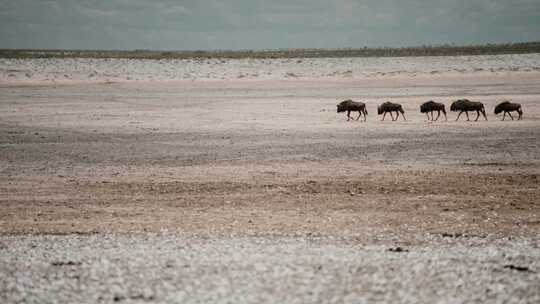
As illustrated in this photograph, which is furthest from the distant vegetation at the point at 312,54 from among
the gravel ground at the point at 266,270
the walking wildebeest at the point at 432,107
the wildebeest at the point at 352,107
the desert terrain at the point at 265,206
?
the gravel ground at the point at 266,270

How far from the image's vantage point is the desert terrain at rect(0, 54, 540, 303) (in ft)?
27.8

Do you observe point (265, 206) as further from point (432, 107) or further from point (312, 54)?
point (312, 54)

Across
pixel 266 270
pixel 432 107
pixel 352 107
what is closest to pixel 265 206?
pixel 266 270

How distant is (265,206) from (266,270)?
4695mm

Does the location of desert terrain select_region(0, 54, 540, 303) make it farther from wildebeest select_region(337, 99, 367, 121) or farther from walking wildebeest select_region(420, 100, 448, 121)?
wildebeest select_region(337, 99, 367, 121)

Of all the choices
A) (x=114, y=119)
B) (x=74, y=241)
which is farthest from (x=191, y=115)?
(x=74, y=241)

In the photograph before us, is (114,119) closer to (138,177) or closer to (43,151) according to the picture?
(43,151)

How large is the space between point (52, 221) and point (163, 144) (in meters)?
10.7

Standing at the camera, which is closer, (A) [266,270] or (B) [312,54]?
(A) [266,270]

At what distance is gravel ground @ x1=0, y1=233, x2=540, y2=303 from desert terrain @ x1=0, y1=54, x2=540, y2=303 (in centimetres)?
3

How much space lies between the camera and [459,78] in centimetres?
5425

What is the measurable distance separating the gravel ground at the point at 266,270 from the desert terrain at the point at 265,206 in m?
0.03

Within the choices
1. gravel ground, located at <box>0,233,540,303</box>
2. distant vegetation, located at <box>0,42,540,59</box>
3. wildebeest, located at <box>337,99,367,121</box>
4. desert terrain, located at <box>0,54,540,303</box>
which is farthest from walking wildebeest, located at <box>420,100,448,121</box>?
distant vegetation, located at <box>0,42,540,59</box>

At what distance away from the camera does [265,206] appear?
44.7 feet
